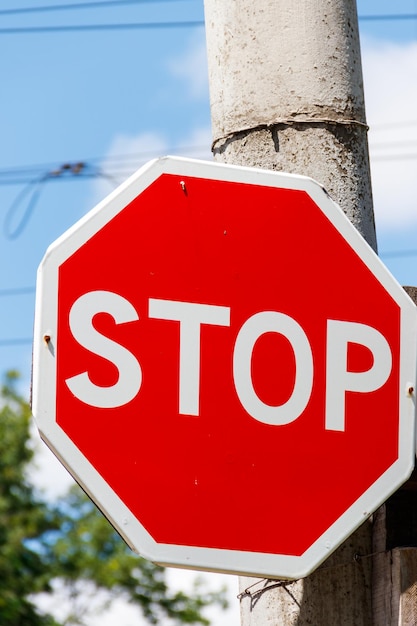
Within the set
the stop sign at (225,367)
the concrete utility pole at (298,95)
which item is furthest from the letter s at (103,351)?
the concrete utility pole at (298,95)

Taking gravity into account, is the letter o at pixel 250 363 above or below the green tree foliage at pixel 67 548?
above

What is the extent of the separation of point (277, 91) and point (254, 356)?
51 cm

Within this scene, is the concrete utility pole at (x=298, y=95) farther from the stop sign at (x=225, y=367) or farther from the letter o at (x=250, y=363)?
the letter o at (x=250, y=363)

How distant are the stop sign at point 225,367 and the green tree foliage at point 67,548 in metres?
13.6

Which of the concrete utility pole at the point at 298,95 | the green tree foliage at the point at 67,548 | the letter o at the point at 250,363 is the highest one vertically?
the concrete utility pole at the point at 298,95

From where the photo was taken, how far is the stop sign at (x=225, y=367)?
1.71m

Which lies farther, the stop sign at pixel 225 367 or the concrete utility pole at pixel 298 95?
the concrete utility pole at pixel 298 95

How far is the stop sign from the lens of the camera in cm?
171

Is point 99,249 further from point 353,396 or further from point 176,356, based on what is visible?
point 353,396

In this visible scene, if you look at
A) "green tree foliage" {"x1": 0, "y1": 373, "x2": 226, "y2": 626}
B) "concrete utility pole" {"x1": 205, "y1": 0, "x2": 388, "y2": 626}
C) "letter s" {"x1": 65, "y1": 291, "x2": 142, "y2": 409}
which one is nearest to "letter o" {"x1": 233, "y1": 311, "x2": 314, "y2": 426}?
"letter s" {"x1": 65, "y1": 291, "x2": 142, "y2": 409}

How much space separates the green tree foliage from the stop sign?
13613 millimetres

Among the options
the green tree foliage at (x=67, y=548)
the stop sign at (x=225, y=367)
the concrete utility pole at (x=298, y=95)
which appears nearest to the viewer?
the stop sign at (x=225, y=367)

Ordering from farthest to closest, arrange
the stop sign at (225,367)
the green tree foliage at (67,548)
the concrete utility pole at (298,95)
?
the green tree foliage at (67,548) < the concrete utility pole at (298,95) < the stop sign at (225,367)

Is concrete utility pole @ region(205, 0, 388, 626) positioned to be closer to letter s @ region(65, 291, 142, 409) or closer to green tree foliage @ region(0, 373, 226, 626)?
letter s @ region(65, 291, 142, 409)
